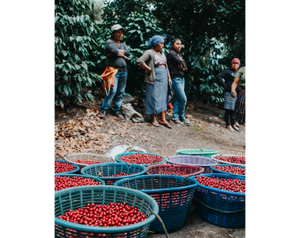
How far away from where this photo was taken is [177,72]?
6.29 meters

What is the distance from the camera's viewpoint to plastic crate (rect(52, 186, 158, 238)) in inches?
49.2

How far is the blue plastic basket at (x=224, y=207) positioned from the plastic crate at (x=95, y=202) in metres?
0.72

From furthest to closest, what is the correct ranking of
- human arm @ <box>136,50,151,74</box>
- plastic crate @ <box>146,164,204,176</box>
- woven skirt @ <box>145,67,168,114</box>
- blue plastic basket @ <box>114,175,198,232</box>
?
woven skirt @ <box>145,67,168,114</box>
human arm @ <box>136,50,151,74</box>
plastic crate @ <box>146,164,204,176</box>
blue plastic basket @ <box>114,175,198,232</box>

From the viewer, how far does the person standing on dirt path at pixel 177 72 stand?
6.13 meters

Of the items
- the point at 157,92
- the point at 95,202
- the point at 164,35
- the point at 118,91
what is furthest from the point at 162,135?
the point at 95,202

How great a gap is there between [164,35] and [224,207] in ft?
20.2

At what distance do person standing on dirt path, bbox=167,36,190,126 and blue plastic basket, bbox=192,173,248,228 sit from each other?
14.5ft

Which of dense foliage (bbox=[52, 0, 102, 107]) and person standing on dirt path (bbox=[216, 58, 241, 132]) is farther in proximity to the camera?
person standing on dirt path (bbox=[216, 58, 241, 132])

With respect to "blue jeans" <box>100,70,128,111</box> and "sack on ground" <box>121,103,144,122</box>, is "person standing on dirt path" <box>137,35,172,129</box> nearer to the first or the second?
"sack on ground" <box>121,103,144,122</box>

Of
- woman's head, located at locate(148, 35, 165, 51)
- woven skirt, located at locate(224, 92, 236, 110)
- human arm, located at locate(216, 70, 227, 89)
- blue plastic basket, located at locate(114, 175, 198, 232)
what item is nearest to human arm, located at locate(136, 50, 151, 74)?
woman's head, located at locate(148, 35, 165, 51)

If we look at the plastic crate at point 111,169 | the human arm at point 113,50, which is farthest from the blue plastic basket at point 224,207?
the human arm at point 113,50

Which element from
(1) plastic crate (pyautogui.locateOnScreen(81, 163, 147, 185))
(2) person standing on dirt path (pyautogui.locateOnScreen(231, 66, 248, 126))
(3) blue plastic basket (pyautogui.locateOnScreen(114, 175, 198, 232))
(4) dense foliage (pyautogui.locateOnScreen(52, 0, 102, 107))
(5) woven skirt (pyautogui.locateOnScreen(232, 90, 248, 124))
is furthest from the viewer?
(5) woven skirt (pyautogui.locateOnScreen(232, 90, 248, 124))
